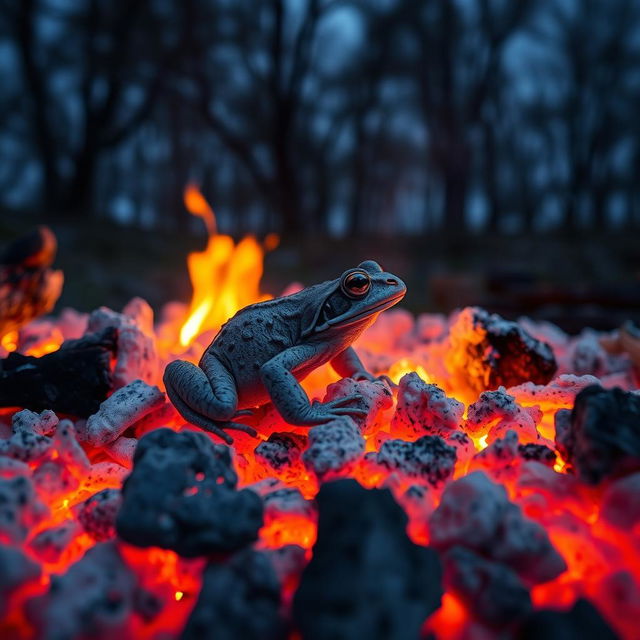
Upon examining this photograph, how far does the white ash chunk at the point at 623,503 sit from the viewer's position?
88cm

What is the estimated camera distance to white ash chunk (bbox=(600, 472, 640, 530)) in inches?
34.7

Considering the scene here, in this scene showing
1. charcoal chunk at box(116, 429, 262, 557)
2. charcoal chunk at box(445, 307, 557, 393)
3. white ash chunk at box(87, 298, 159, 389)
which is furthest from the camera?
charcoal chunk at box(445, 307, 557, 393)

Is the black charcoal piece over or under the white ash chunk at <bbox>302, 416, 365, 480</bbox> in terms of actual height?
under

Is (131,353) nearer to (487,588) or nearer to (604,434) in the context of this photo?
(487,588)

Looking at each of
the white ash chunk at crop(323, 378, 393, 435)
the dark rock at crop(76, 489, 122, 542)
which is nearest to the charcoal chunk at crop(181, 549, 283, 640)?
the dark rock at crop(76, 489, 122, 542)

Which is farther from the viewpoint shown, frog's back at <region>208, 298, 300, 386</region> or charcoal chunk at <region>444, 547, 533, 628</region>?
frog's back at <region>208, 298, 300, 386</region>

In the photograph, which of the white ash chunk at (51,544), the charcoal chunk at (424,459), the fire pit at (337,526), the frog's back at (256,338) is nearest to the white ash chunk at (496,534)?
the fire pit at (337,526)

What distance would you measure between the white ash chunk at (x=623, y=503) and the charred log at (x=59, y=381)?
136 cm

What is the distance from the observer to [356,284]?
1.25 meters

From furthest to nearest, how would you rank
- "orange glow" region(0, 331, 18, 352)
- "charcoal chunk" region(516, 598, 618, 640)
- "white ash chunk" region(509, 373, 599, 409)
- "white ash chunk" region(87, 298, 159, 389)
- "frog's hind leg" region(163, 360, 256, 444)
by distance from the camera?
"orange glow" region(0, 331, 18, 352) < "white ash chunk" region(87, 298, 159, 389) < "white ash chunk" region(509, 373, 599, 409) < "frog's hind leg" region(163, 360, 256, 444) < "charcoal chunk" region(516, 598, 618, 640)

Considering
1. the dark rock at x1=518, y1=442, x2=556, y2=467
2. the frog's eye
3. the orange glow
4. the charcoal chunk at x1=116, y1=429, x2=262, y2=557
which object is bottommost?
the orange glow

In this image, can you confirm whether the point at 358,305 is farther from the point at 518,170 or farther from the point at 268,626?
the point at 518,170

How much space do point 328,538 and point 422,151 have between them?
518 inches

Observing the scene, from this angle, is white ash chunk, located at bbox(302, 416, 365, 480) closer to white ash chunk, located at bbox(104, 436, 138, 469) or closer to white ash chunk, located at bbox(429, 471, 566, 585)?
white ash chunk, located at bbox(429, 471, 566, 585)
